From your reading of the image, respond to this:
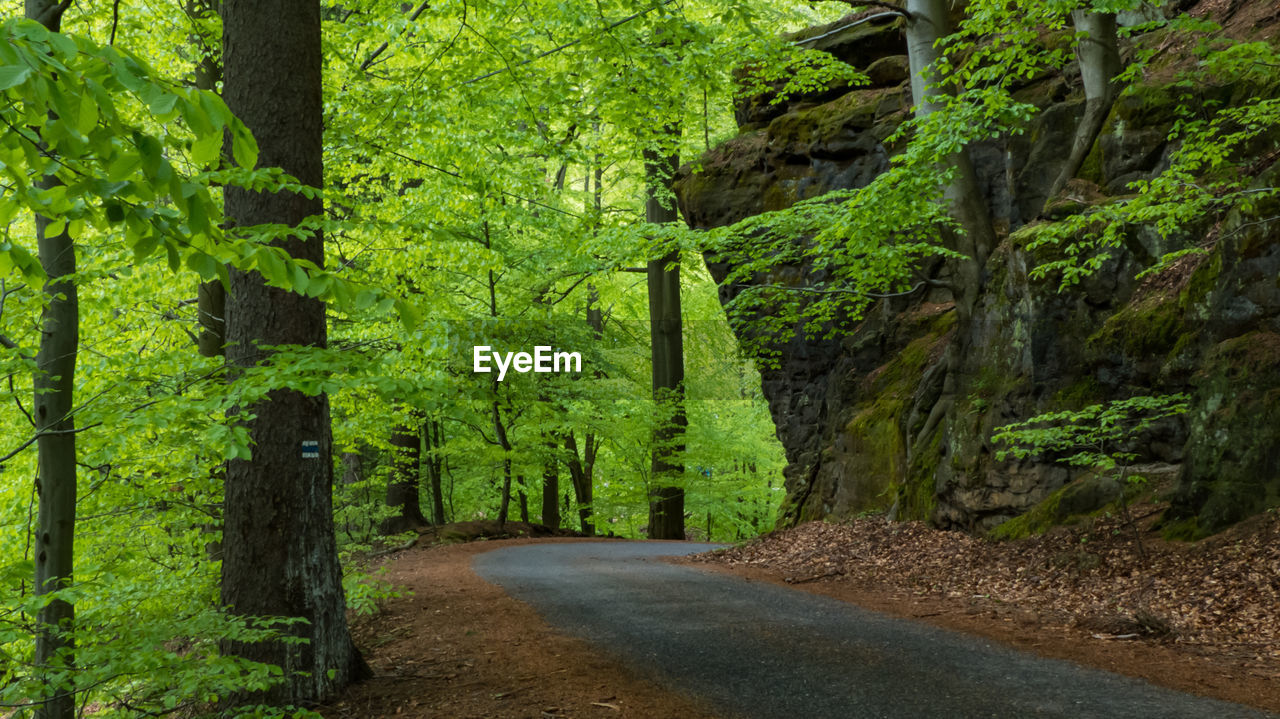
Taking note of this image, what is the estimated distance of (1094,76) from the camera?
10.9m

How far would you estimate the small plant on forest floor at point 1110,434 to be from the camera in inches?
300

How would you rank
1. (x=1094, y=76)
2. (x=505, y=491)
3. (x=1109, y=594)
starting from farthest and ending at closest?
1. (x=505, y=491)
2. (x=1094, y=76)
3. (x=1109, y=594)

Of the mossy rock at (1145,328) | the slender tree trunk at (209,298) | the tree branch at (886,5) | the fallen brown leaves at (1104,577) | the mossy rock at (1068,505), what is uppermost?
the tree branch at (886,5)

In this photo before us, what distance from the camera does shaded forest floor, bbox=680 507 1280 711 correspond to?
548 cm

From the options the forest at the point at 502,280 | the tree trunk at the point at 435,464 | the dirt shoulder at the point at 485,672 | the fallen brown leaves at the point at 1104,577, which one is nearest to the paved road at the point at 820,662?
the dirt shoulder at the point at 485,672

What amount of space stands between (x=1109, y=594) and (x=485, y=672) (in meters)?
5.48

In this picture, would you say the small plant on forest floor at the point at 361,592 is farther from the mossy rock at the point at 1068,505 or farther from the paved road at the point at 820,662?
the mossy rock at the point at 1068,505

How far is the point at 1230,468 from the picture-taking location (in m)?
7.31

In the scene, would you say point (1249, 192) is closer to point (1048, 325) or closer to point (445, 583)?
point (1048, 325)

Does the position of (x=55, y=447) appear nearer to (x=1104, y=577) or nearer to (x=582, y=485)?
(x=1104, y=577)

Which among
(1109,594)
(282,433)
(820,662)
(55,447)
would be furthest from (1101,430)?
(55,447)

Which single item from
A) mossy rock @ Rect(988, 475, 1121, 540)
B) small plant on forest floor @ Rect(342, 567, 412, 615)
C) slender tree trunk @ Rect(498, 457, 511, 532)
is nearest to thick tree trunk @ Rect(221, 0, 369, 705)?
small plant on forest floor @ Rect(342, 567, 412, 615)

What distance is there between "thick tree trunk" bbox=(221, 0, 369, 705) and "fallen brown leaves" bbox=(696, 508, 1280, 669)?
231 inches

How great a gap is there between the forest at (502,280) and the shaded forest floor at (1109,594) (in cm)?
47
